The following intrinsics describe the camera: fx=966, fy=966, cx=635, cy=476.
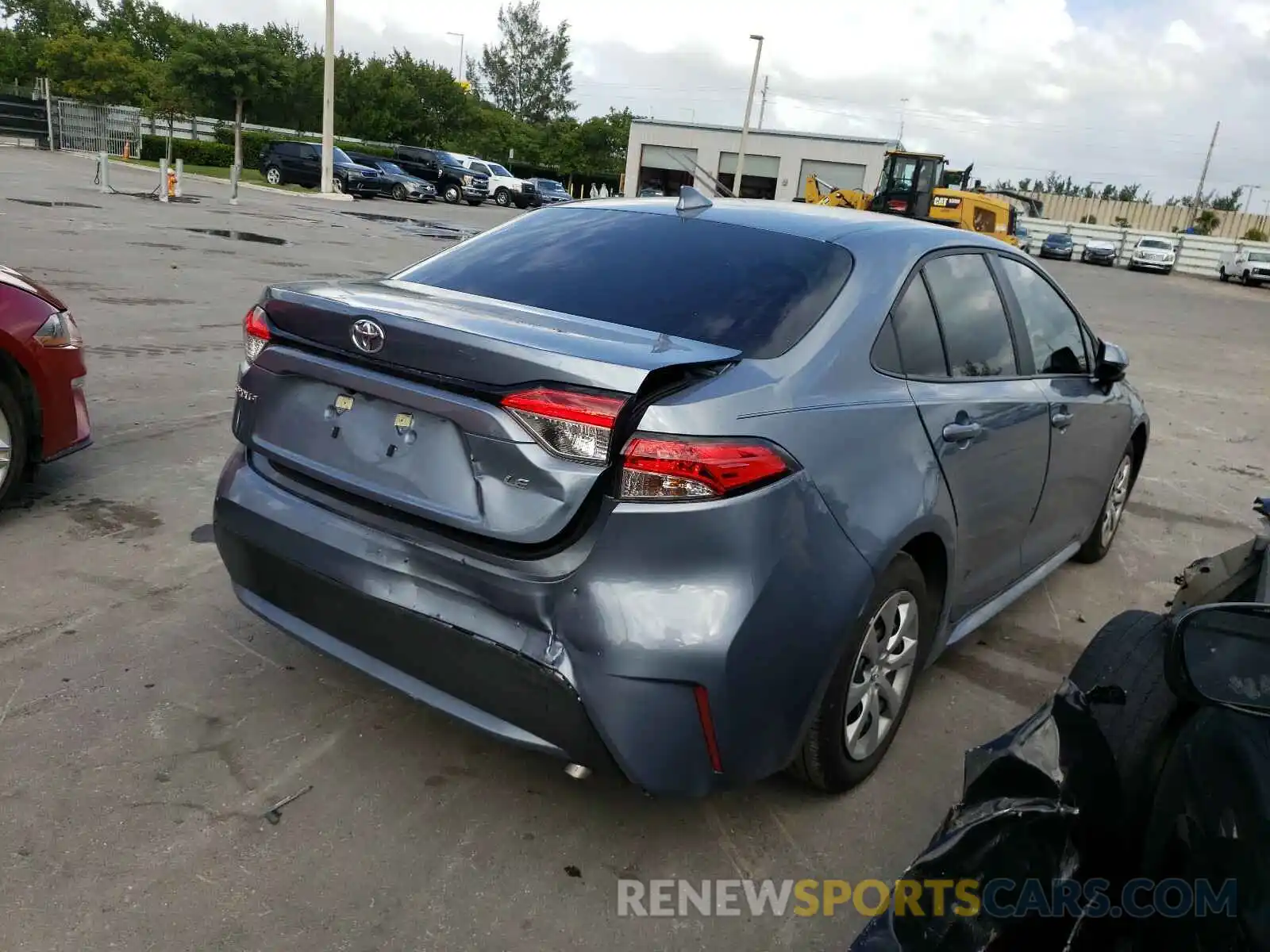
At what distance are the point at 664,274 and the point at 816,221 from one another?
0.63 m

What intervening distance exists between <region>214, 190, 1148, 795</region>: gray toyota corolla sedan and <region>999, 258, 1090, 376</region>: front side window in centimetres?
51

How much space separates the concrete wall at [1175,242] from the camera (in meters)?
47.4

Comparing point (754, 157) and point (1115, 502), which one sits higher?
point (754, 157)

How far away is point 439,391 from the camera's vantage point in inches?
93.4

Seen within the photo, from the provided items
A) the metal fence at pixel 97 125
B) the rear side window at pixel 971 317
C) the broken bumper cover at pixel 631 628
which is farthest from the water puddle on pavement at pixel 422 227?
the metal fence at pixel 97 125

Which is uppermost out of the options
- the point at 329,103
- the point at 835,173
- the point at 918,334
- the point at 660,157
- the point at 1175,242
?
the point at 835,173

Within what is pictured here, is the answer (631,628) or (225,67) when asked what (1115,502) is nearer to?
(631,628)

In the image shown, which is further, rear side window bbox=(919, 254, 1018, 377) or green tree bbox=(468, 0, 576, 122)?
green tree bbox=(468, 0, 576, 122)

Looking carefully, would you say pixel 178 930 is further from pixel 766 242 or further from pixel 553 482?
pixel 766 242

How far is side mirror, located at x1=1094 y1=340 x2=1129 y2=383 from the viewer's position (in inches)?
164

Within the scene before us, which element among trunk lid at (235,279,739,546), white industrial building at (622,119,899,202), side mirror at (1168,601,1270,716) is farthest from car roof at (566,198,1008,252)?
white industrial building at (622,119,899,202)

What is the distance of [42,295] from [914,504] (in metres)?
3.98

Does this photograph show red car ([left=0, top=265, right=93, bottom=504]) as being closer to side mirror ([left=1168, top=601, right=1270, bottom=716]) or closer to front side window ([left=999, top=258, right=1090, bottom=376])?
front side window ([left=999, top=258, right=1090, bottom=376])

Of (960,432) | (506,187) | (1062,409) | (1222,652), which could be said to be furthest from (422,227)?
(1222,652)
